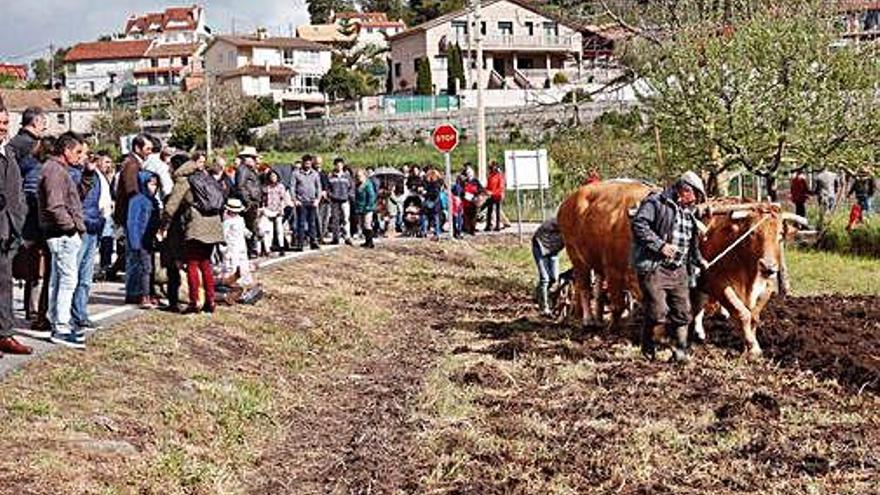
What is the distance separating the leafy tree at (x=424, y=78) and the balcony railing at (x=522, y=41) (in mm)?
2385

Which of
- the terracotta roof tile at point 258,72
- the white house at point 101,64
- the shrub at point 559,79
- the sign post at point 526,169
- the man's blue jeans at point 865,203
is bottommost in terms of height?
the man's blue jeans at point 865,203

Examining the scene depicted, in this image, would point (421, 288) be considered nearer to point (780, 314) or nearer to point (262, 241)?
point (262, 241)

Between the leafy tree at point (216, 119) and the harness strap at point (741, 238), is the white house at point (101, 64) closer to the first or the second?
A: the leafy tree at point (216, 119)

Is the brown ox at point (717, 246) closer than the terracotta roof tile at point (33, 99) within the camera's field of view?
Yes

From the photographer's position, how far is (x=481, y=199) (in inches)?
1196

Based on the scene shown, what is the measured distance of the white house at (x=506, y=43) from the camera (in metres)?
81.4

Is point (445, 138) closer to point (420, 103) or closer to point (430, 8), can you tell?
point (420, 103)

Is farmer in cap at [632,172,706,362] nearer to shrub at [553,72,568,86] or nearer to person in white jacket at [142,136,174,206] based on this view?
person in white jacket at [142,136,174,206]

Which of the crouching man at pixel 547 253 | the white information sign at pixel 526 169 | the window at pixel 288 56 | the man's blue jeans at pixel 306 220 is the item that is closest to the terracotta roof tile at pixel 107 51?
the window at pixel 288 56

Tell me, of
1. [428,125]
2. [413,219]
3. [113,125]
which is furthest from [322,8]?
[413,219]

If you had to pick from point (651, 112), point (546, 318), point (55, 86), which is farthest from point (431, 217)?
point (55, 86)

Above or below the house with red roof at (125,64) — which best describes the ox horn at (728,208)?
below

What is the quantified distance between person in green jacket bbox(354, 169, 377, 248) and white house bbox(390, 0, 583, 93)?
54512 mm

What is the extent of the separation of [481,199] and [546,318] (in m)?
13.6
